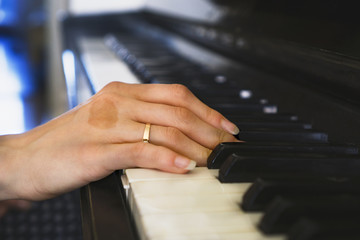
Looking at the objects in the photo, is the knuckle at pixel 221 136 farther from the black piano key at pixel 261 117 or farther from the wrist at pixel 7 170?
the wrist at pixel 7 170

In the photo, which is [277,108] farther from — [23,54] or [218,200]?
[23,54]

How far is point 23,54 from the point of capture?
4.73m

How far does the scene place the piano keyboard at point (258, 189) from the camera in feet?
1.41

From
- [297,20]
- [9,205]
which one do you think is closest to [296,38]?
[297,20]

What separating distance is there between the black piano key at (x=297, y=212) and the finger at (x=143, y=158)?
0.57 ft

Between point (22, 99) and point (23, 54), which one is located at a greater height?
point (23, 54)

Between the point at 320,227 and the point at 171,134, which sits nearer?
the point at 320,227

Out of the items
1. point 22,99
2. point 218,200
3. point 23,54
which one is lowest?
point 22,99

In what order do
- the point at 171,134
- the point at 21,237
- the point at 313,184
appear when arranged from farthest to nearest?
the point at 21,237
the point at 171,134
the point at 313,184

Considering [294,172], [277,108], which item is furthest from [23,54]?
[294,172]

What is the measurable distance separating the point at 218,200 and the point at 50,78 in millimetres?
4142

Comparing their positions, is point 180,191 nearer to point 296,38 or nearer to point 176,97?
point 176,97

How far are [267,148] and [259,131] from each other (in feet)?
0.30

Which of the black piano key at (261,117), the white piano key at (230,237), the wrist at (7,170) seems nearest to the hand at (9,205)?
the wrist at (7,170)
